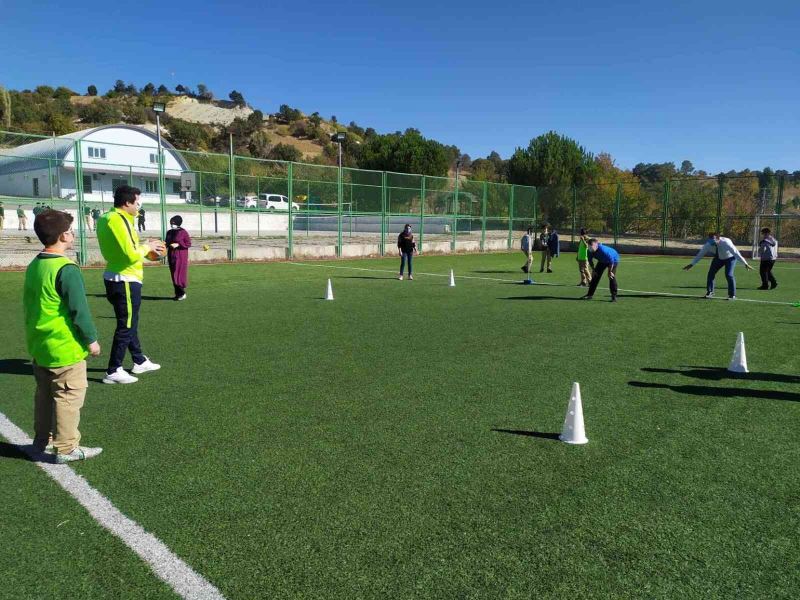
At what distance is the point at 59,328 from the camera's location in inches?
159

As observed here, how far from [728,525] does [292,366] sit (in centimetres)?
476

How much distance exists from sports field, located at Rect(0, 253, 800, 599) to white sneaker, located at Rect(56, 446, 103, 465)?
10 cm

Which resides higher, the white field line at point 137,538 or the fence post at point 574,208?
the fence post at point 574,208

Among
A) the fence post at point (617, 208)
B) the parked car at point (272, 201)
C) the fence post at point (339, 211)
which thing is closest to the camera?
the fence post at point (339, 211)

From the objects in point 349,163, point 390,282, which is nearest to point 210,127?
point 349,163

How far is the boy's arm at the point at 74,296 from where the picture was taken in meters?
4.02

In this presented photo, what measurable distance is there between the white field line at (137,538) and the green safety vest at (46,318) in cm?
76

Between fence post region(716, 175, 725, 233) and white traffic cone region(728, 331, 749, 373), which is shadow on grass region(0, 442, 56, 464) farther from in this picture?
fence post region(716, 175, 725, 233)

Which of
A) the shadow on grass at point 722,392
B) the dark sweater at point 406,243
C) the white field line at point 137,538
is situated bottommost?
the white field line at point 137,538

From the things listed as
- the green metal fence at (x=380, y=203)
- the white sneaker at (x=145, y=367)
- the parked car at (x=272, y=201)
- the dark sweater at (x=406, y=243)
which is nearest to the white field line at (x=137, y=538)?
the white sneaker at (x=145, y=367)

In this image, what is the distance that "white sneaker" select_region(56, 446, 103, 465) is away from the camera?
419cm

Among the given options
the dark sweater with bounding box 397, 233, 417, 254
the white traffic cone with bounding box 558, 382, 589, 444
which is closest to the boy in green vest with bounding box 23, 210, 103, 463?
the white traffic cone with bounding box 558, 382, 589, 444

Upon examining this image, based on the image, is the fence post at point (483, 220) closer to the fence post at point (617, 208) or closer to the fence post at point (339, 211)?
the fence post at point (617, 208)

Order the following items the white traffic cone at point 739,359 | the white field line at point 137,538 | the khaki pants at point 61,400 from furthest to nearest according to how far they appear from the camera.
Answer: the white traffic cone at point 739,359
the khaki pants at point 61,400
the white field line at point 137,538
